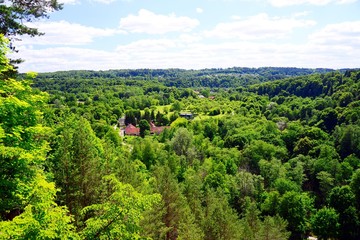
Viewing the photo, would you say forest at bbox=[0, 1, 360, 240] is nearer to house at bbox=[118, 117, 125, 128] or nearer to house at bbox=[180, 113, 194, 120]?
house at bbox=[118, 117, 125, 128]

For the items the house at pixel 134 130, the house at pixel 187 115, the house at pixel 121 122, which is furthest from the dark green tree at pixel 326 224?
the house at pixel 121 122

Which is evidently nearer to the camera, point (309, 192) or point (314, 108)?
point (309, 192)

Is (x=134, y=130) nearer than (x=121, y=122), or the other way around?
(x=134, y=130)

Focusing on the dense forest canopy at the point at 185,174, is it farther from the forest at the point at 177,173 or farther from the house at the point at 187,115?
the house at the point at 187,115

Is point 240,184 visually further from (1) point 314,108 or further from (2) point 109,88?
(2) point 109,88

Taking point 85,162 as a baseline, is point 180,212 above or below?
below

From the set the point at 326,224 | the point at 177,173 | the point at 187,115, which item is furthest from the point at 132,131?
the point at 326,224

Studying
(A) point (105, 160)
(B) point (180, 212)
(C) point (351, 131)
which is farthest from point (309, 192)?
(A) point (105, 160)

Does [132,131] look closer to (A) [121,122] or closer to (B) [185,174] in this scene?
(A) [121,122]
